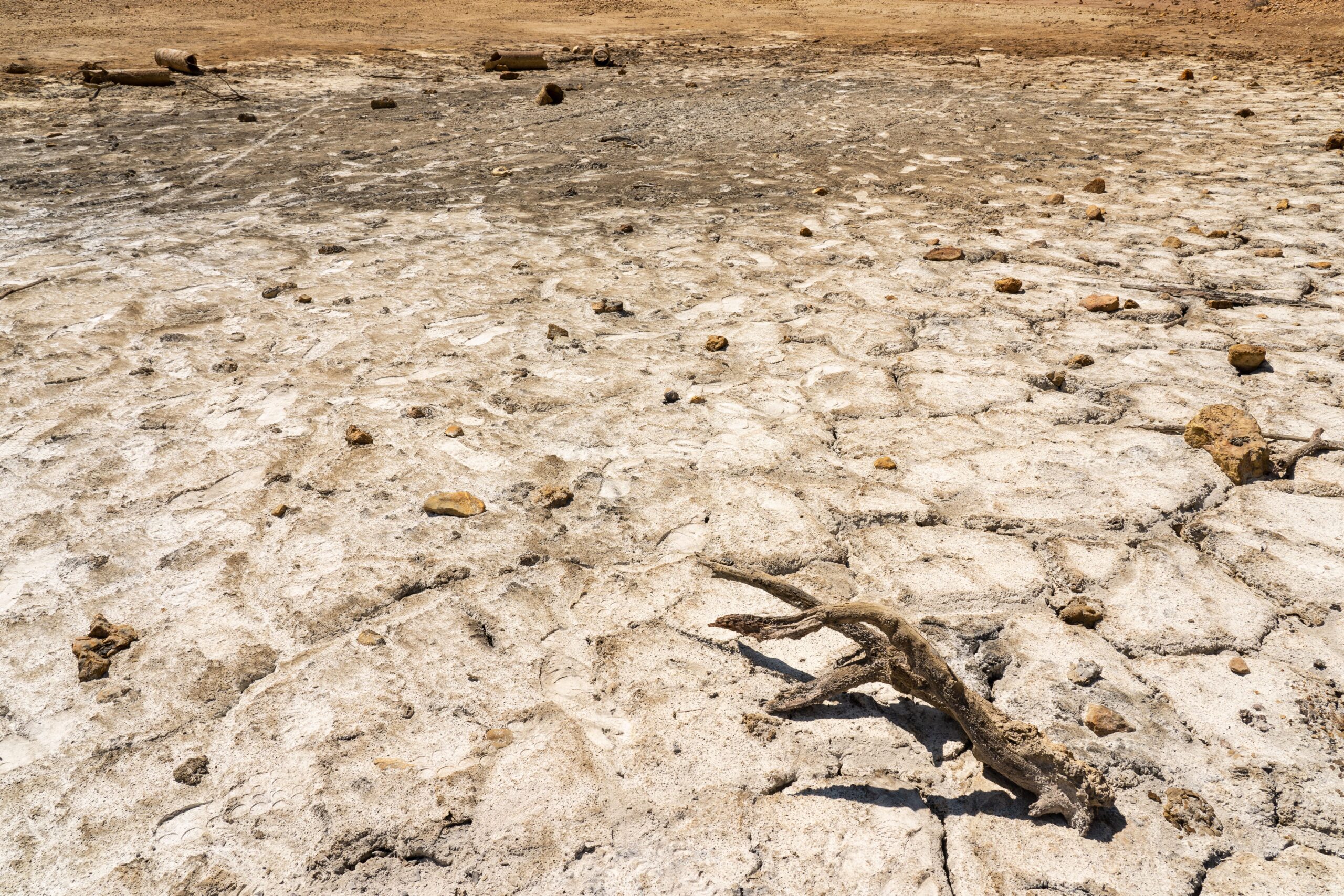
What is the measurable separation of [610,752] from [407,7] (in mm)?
12221

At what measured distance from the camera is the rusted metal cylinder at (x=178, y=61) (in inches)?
300

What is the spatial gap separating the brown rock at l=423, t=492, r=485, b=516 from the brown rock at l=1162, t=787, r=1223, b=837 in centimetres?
153

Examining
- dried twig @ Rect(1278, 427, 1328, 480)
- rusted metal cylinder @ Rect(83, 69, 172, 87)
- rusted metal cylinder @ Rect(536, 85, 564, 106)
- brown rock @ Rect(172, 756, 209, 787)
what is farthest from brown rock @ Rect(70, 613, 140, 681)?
rusted metal cylinder @ Rect(83, 69, 172, 87)

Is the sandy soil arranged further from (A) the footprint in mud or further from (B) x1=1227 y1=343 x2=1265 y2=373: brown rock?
(A) the footprint in mud

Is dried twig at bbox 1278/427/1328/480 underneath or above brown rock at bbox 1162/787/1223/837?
above

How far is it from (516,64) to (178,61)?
272 cm

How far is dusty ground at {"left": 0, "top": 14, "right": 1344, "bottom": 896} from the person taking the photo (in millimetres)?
1486

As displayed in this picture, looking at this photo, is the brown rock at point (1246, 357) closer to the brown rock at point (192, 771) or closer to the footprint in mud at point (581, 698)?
the footprint in mud at point (581, 698)

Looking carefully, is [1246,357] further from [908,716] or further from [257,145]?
[257,145]

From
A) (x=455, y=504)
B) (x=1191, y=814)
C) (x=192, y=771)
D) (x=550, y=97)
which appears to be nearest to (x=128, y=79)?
(x=550, y=97)

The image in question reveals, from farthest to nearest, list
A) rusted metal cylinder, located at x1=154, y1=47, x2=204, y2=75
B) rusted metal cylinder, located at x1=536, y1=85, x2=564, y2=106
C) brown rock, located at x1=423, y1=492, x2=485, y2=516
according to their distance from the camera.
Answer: rusted metal cylinder, located at x1=154, y1=47, x2=204, y2=75 < rusted metal cylinder, located at x1=536, y1=85, x2=564, y2=106 < brown rock, located at x1=423, y1=492, x2=485, y2=516

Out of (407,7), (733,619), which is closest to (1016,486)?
(733,619)

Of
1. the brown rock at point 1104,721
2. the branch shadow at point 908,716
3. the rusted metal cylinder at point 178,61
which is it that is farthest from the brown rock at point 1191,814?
the rusted metal cylinder at point 178,61

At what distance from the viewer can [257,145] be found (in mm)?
5656
